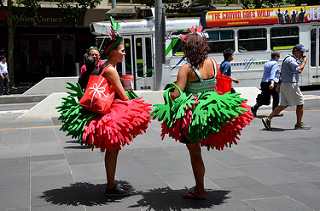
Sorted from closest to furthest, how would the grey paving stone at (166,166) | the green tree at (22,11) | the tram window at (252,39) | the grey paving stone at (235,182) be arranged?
the grey paving stone at (235,182), the grey paving stone at (166,166), the tram window at (252,39), the green tree at (22,11)

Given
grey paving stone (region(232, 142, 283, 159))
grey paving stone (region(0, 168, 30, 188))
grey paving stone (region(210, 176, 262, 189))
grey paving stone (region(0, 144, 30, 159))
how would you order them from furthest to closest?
1. grey paving stone (region(0, 144, 30, 159))
2. grey paving stone (region(232, 142, 283, 159))
3. grey paving stone (region(0, 168, 30, 188))
4. grey paving stone (region(210, 176, 262, 189))

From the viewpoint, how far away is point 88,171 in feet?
19.9

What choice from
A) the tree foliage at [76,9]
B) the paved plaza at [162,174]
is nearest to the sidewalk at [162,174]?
the paved plaza at [162,174]

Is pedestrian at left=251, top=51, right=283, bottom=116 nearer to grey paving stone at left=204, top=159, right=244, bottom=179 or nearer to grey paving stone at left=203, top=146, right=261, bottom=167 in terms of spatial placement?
grey paving stone at left=203, top=146, right=261, bottom=167

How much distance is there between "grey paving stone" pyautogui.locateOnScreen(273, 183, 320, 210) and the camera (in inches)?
178

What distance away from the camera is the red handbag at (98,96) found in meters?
4.63

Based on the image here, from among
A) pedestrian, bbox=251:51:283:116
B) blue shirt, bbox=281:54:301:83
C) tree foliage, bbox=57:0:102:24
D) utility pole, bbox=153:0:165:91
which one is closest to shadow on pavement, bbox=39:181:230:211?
blue shirt, bbox=281:54:301:83

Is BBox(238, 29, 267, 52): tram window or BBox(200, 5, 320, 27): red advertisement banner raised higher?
BBox(200, 5, 320, 27): red advertisement banner

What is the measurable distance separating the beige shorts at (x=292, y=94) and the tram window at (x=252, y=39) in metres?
8.80

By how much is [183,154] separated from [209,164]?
0.82 m

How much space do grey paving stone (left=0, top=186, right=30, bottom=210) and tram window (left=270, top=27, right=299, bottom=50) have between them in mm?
14475

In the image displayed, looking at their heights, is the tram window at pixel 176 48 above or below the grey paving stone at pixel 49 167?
above

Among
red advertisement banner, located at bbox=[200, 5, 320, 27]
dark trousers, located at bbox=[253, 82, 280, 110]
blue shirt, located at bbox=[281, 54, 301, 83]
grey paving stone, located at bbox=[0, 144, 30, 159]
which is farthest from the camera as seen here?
red advertisement banner, located at bbox=[200, 5, 320, 27]

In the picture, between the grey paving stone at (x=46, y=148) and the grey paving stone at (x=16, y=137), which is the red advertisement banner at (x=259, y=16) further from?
the grey paving stone at (x=46, y=148)
